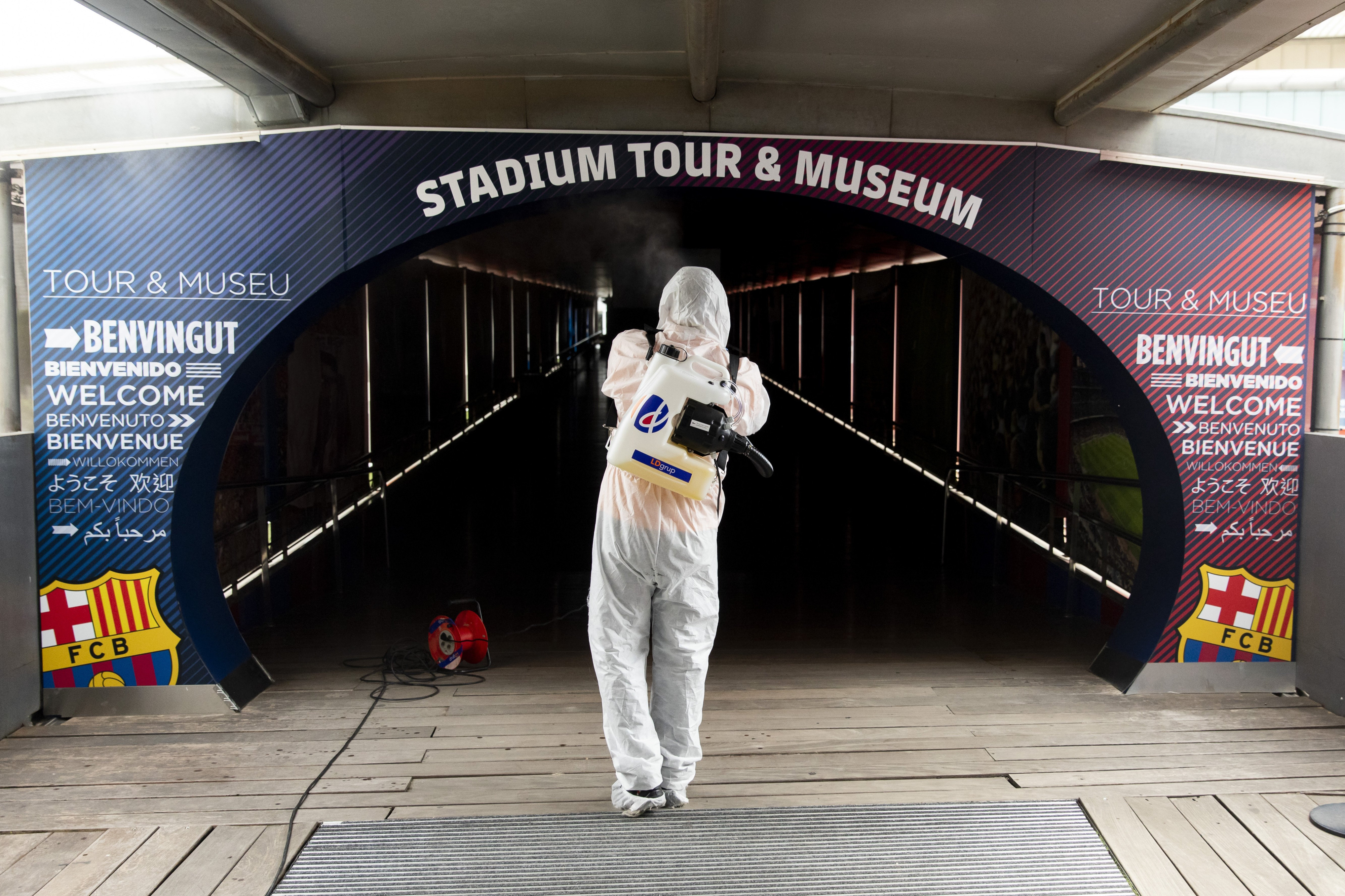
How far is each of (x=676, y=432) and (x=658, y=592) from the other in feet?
1.77

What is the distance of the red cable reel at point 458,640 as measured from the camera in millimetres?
4410

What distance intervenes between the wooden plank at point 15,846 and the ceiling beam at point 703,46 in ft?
10.9

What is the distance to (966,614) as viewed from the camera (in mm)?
5586

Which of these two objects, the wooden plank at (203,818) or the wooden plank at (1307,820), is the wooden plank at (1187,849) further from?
the wooden plank at (203,818)

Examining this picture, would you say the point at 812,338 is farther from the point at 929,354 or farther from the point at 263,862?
the point at 263,862

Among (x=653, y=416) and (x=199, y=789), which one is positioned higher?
(x=653, y=416)

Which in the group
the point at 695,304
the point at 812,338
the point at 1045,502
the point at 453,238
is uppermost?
the point at 812,338

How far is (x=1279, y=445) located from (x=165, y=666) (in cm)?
492

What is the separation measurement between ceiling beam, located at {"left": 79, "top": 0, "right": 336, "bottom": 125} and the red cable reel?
2349mm

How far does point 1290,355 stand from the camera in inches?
163

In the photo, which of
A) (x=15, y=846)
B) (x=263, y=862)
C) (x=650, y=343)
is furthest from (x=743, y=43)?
(x=15, y=846)

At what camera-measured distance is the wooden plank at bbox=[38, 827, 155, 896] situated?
2.57m

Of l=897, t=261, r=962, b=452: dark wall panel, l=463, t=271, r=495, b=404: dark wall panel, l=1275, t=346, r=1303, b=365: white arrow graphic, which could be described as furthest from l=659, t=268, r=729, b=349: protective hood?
l=463, t=271, r=495, b=404: dark wall panel

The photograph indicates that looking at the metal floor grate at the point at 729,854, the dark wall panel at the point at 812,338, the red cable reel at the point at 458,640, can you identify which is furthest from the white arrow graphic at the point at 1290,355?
the dark wall panel at the point at 812,338
